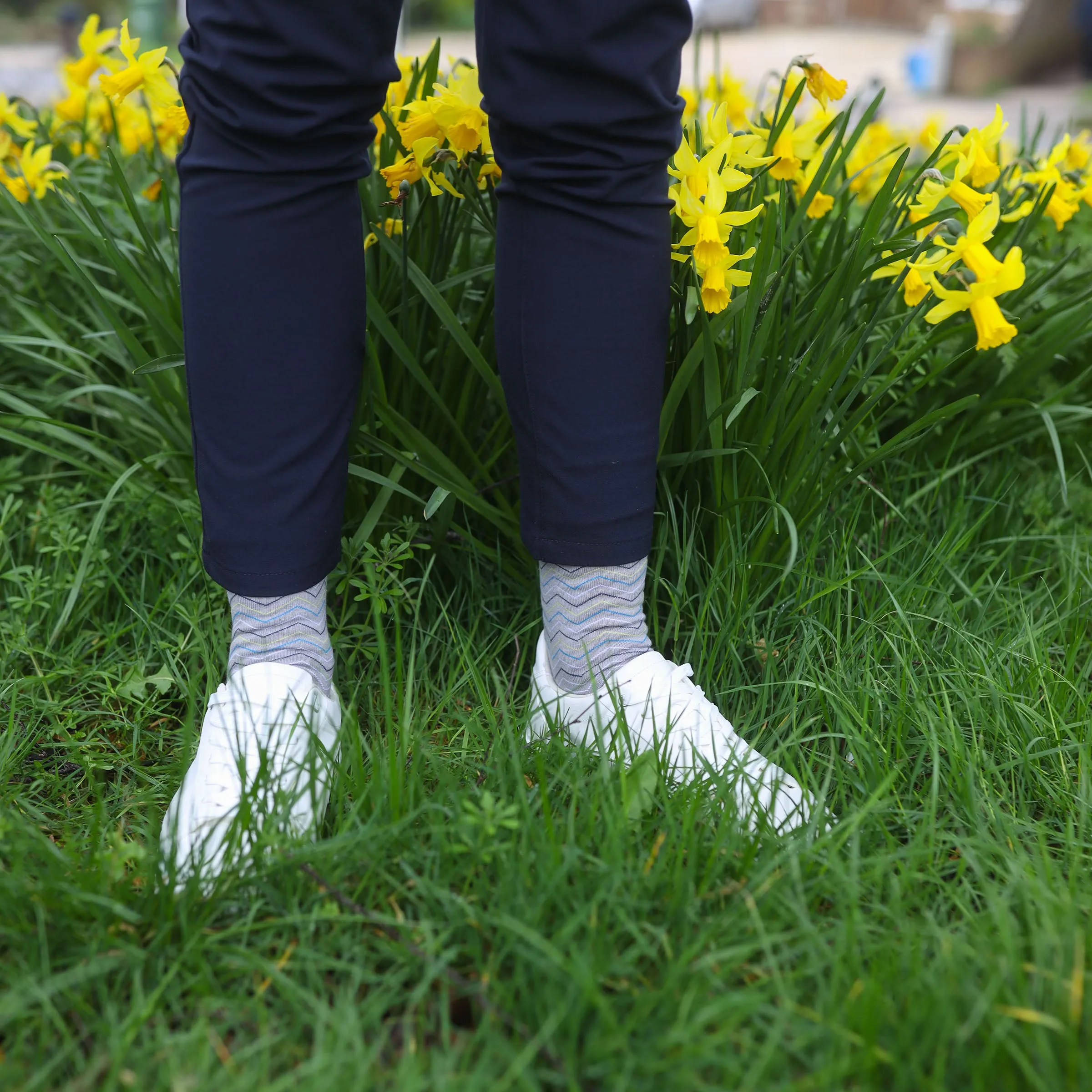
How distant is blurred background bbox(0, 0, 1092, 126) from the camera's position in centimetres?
765

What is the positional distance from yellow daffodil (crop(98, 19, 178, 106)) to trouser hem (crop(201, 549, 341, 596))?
623 millimetres

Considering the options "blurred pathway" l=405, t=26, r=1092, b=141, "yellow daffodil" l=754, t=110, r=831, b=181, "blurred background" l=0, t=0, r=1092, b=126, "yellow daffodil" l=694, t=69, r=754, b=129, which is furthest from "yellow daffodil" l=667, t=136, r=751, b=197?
"blurred pathway" l=405, t=26, r=1092, b=141

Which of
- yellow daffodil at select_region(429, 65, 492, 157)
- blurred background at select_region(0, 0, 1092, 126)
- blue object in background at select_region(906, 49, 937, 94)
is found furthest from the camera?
blue object in background at select_region(906, 49, 937, 94)

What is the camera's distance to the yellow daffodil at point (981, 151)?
1208mm

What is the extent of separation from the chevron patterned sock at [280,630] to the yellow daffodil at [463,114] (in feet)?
1.70

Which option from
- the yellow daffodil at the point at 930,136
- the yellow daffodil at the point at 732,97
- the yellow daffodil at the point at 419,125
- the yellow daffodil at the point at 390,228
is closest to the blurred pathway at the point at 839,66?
the yellow daffodil at the point at 930,136

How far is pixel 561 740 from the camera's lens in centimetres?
109

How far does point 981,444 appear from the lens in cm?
158

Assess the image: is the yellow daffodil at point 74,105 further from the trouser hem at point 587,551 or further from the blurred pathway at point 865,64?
the blurred pathway at point 865,64

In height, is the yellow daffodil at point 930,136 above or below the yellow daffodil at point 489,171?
below

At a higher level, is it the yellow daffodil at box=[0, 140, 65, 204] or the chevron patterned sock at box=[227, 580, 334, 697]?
the yellow daffodil at box=[0, 140, 65, 204]

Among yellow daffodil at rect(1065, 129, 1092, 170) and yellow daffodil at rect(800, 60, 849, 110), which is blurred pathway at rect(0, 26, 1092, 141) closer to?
yellow daffodil at rect(1065, 129, 1092, 170)

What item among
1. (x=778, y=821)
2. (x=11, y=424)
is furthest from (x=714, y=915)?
(x=11, y=424)

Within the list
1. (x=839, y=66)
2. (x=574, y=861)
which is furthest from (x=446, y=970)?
(x=839, y=66)
